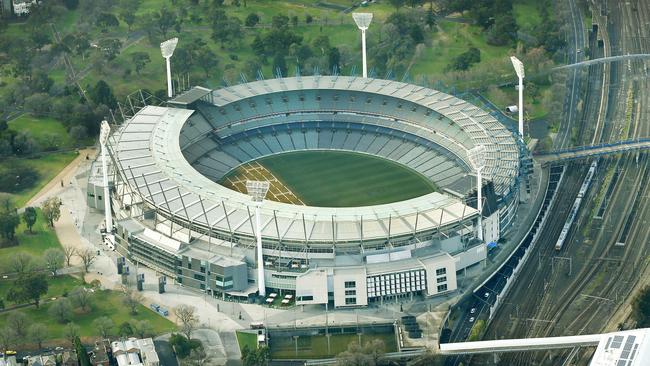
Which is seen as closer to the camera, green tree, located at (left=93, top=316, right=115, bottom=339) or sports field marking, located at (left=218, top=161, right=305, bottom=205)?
green tree, located at (left=93, top=316, right=115, bottom=339)

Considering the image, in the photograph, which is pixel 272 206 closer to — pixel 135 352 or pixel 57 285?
pixel 57 285

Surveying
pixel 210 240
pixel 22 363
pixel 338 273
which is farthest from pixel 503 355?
pixel 22 363

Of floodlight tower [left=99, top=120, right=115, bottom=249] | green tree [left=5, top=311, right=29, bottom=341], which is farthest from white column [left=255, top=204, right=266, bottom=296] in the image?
green tree [left=5, top=311, right=29, bottom=341]

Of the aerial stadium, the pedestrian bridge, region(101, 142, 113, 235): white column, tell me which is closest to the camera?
the pedestrian bridge

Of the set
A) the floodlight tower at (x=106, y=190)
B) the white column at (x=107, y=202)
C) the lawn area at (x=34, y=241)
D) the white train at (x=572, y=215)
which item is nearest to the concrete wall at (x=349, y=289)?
the white train at (x=572, y=215)

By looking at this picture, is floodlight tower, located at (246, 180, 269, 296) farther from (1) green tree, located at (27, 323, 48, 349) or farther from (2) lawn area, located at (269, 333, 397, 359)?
(1) green tree, located at (27, 323, 48, 349)

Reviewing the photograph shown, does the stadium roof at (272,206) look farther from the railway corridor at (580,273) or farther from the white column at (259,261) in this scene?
the railway corridor at (580,273)

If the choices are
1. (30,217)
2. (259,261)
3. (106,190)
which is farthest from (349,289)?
(30,217)
